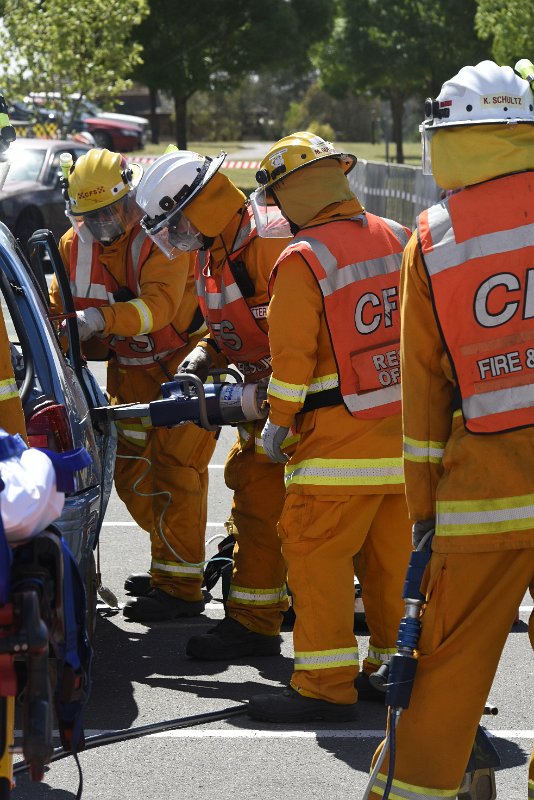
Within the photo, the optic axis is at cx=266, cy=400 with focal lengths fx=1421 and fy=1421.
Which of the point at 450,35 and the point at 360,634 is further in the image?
the point at 450,35

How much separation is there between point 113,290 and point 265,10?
3436 centimetres

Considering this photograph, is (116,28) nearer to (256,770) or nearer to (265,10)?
(265,10)

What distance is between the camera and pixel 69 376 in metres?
5.07

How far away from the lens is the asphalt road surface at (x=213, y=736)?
14.2ft

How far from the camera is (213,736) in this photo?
187 inches

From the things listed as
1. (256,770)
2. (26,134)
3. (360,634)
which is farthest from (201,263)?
(26,134)

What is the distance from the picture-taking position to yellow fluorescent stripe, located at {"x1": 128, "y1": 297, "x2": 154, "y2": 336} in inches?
235

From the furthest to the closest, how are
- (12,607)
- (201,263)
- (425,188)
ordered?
(425,188), (201,263), (12,607)

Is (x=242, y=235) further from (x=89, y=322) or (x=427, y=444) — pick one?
(x=427, y=444)

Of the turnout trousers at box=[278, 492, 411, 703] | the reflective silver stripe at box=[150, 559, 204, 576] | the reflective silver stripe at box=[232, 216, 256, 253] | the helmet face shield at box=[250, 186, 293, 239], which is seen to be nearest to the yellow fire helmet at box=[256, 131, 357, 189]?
the helmet face shield at box=[250, 186, 293, 239]

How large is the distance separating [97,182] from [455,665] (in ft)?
10.7

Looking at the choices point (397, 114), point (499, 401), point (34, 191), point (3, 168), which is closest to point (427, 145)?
point (499, 401)

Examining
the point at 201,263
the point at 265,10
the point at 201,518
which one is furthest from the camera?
the point at 265,10

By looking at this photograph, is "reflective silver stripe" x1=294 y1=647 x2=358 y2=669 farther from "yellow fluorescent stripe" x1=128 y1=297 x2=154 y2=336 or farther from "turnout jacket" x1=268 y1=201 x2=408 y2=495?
"yellow fluorescent stripe" x1=128 y1=297 x2=154 y2=336
